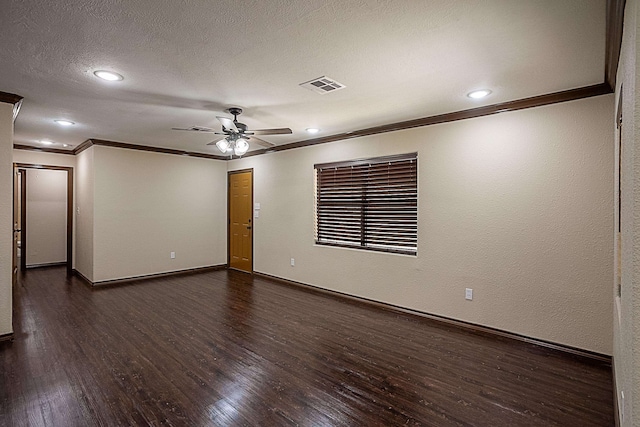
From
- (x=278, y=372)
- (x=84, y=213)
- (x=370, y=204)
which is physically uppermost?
(x=370, y=204)

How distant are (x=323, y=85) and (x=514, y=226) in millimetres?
2378

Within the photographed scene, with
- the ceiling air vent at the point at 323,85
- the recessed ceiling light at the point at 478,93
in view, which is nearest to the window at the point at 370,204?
the recessed ceiling light at the point at 478,93

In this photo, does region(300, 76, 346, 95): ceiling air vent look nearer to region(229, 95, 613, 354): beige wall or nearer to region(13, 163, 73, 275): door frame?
region(229, 95, 613, 354): beige wall

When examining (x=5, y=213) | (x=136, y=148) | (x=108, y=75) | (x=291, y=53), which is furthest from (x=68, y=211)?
(x=291, y=53)

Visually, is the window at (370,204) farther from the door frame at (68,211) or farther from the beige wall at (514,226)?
the door frame at (68,211)

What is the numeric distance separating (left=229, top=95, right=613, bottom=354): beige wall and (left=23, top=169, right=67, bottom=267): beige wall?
6.89m

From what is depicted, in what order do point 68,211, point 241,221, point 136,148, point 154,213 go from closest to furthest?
point 136,148 → point 154,213 → point 68,211 → point 241,221

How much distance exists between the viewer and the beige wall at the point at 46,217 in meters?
7.27

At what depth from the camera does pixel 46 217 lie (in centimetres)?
748

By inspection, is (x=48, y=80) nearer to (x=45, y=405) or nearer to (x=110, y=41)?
(x=110, y=41)

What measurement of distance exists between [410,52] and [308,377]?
2.59 metres

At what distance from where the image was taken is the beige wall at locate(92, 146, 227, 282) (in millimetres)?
5766

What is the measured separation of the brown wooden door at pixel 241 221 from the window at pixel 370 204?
73.6 inches

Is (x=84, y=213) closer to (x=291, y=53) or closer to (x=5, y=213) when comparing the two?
(x=5, y=213)
